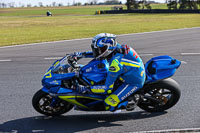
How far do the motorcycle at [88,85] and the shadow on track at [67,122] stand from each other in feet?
0.64

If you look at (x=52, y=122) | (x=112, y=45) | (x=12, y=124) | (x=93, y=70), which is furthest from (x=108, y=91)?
(x=12, y=124)

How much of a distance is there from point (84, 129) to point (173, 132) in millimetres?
1436

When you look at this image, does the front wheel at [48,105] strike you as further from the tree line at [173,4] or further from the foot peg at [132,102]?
the tree line at [173,4]

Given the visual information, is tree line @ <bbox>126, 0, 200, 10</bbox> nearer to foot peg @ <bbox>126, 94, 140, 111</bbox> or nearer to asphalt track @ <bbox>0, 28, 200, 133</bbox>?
asphalt track @ <bbox>0, 28, 200, 133</bbox>

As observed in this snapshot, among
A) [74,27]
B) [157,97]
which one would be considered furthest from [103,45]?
[74,27]

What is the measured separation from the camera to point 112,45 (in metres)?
5.27

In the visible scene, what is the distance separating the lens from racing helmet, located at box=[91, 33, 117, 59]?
5188 millimetres

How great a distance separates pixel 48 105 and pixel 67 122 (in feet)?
1.51

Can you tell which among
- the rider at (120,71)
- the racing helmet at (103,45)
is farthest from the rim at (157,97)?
the racing helmet at (103,45)

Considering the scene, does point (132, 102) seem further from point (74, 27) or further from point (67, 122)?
point (74, 27)

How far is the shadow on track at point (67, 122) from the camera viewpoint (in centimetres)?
520

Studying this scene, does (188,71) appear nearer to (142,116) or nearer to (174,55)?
(174,55)

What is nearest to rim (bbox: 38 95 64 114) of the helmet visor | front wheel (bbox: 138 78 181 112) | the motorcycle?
the motorcycle

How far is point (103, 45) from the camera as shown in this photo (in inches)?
204
